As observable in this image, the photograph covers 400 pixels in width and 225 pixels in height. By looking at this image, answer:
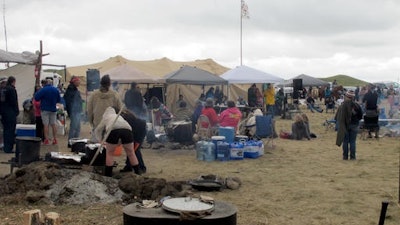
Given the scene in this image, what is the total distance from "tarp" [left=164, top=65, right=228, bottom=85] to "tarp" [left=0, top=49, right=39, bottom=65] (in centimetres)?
425

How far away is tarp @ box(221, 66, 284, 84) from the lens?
18497mm

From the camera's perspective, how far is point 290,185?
324 inches

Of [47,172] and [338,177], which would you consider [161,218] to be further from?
[338,177]

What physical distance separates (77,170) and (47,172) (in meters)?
0.52

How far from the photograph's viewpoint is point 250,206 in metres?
6.74

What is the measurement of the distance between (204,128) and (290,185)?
417 cm

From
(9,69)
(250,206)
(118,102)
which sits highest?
(9,69)

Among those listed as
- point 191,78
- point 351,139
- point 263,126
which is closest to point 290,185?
point 351,139

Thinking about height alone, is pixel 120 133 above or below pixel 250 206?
above

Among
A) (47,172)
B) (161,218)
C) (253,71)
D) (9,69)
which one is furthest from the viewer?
(253,71)

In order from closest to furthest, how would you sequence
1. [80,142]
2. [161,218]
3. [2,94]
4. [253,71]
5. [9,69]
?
[161,218] → [80,142] → [2,94] → [9,69] → [253,71]

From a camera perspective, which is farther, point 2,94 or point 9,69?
point 9,69

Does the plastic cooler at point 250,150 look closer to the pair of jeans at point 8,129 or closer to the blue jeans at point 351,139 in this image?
the blue jeans at point 351,139

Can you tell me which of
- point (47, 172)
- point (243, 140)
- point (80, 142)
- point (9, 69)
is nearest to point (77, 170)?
point (47, 172)
